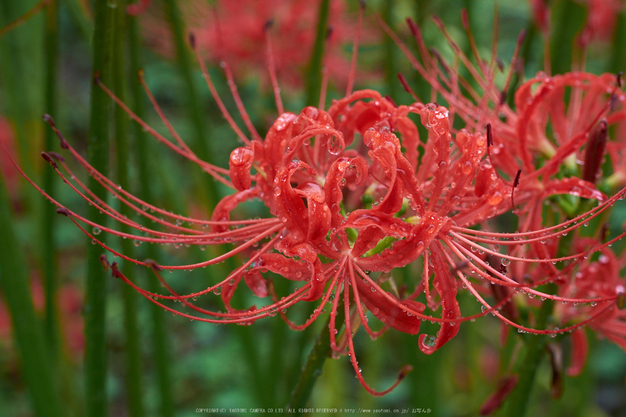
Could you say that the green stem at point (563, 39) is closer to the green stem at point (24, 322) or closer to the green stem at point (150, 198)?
the green stem at point (150, 198)

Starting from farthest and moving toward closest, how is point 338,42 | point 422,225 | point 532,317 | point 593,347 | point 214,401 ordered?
point 338,42, point 214,401, point 593,347, point 532,317, point 422,225

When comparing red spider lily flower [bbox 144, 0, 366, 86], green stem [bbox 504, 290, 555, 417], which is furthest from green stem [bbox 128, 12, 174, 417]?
red spider lily flower [bbox 144, 0, 366, 86]

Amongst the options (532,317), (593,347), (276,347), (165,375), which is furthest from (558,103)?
(165,375)

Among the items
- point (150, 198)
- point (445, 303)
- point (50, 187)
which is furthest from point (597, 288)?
point (50, 187)

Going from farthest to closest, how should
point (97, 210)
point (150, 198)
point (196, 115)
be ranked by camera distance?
point (196, 115), point (150, 198), point (97, 210)

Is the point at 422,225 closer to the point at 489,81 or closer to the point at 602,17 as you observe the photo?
the point at 489,81

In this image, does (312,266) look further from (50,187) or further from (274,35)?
(274,35)

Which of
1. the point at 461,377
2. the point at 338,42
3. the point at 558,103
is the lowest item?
the point at 461,377
